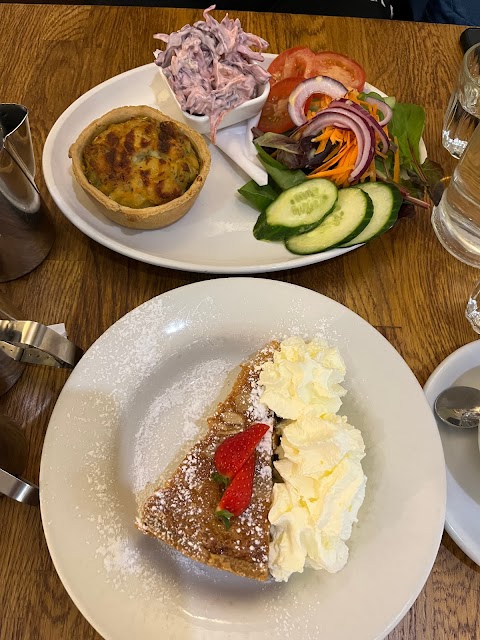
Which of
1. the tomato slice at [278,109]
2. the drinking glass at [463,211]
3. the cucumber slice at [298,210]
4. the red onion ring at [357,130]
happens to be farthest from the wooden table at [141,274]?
the tomato slice at [278,109]

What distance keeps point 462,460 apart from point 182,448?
0.70 metres

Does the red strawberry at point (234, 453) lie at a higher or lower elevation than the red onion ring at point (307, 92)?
→ lower

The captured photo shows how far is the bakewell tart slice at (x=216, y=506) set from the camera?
3.70 ft

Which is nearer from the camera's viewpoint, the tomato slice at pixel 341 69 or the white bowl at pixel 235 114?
the white bowl at pixel 235 114

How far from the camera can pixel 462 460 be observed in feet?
4.10

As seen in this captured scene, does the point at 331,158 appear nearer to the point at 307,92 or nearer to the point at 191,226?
the point at 307,92

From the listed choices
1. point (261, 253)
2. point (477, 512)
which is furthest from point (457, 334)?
point (261, 253)

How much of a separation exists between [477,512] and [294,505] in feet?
1.40

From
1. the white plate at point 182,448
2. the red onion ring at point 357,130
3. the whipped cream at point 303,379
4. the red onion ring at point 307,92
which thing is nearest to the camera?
the white plate at point 182,448

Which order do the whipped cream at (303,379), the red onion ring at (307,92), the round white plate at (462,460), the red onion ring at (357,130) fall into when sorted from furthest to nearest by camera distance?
the red onion ring at (307,92), the red onion ring at (357,130), the whipped cream at (303,379), the round white plate at (462,460)

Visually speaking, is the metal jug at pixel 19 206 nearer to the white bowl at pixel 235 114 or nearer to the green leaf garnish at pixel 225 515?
the white bowl at pixel 235 114

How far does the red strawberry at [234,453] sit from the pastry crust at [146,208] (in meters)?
0.67

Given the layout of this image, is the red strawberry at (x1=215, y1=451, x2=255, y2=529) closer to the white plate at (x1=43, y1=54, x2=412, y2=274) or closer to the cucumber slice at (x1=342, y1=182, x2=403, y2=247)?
the white plate at (x1=43, y1=54, x2=412, y2=274)

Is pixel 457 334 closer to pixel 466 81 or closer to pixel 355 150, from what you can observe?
pixel 355 150
